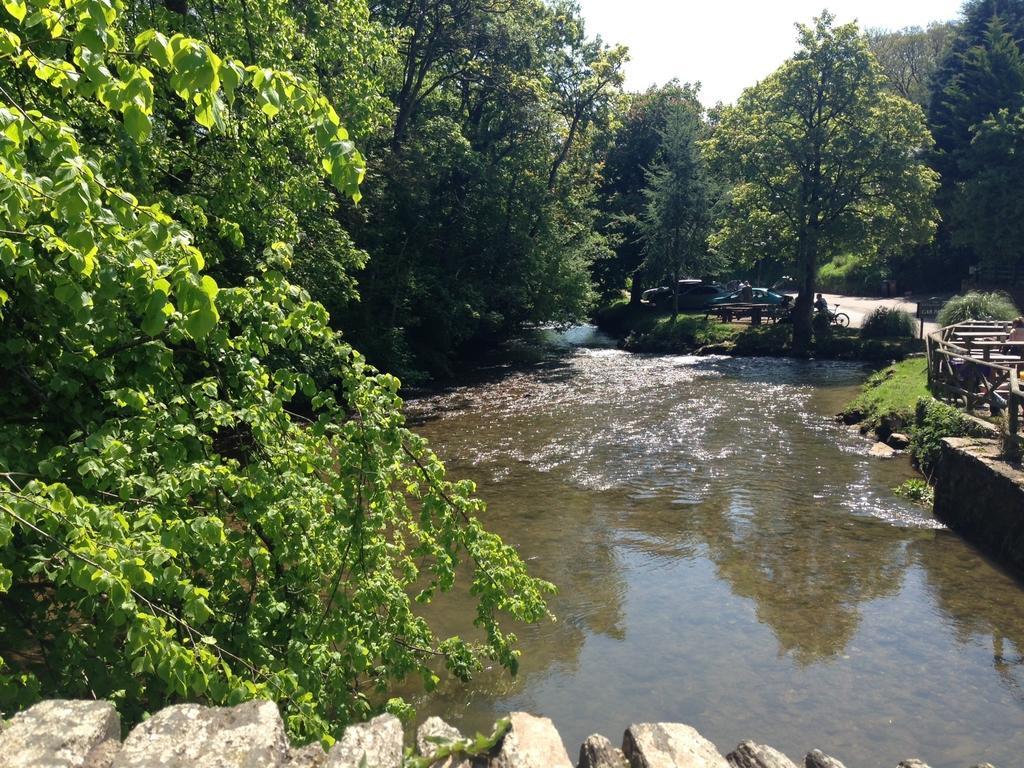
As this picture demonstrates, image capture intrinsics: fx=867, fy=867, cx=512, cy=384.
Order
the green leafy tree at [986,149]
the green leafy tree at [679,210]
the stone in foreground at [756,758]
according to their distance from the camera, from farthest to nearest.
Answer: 1. the green leafy tree at [679,210]
2. the green leafy tree at [986,149]
3. the stone in foreground at [756,758]

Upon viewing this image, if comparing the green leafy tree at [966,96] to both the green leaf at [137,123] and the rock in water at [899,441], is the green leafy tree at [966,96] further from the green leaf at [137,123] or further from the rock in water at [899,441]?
the green leaf at [137,123]

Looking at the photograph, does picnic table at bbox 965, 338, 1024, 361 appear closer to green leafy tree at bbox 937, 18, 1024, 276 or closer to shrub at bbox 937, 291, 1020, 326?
shrub at bbox 937, 291, 1020, 326

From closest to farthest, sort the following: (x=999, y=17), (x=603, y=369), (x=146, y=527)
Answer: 1. (x=146, y=527)
2. (x=603, y=369)
3. (x=999, y=17)

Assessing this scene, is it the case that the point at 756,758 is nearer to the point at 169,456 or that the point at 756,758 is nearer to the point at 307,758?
the point at 307,758

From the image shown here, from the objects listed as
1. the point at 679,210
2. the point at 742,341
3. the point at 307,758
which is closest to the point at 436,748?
the point at 307,758

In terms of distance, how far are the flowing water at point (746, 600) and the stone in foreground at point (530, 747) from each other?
421cm

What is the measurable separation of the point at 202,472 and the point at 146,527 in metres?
0.39

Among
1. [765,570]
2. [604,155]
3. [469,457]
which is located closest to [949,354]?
[765,570]

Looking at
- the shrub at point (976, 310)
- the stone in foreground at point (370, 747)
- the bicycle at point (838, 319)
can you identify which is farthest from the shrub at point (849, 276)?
the stone in foreground at point (370, 747)

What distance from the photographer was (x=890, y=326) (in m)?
33.0

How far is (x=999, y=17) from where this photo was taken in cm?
4669

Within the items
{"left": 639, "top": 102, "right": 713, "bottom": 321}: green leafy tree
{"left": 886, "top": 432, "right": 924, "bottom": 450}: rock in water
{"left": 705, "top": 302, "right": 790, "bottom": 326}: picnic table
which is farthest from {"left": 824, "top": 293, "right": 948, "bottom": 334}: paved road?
{"left": 886, "top": 432, "right": 924, "bottom": 450}: rock in water

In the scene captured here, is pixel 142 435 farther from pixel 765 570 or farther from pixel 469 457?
pixel 469 457

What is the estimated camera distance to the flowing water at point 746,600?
788cm
